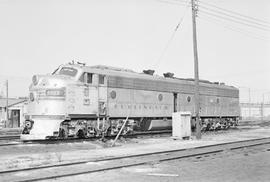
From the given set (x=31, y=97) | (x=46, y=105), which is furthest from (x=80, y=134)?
(x=31, y=97)

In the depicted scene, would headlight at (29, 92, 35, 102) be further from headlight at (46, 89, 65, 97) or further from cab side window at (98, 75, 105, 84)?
cab side window at (98, 75, 105, 84)

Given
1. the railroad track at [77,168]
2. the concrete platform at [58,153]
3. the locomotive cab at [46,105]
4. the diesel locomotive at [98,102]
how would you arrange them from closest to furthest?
the railroad track at [77,168]
the concrete platform at [58,153]
the locomotive cab at [46,105]
the diesel locomotive at [98,102]

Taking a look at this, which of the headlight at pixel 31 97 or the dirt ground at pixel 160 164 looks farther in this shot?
the headlight at pixel 31 97

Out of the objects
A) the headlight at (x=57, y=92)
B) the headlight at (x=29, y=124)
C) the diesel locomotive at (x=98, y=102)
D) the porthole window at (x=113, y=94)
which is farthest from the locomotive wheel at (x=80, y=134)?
the porthole window at (x=113, y=94)

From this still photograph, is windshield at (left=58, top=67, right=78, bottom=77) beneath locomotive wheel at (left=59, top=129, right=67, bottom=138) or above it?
above

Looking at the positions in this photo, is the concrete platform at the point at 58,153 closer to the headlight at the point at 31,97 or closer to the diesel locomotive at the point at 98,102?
the diesel locomotive at the point at 98,102

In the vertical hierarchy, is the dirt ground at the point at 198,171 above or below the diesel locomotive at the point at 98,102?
below

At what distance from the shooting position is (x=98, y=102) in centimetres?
2053

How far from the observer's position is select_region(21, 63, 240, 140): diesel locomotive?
18625mm

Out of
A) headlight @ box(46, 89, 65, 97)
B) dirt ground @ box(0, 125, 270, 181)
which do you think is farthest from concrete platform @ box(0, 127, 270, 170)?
headlight @ box(46, 89, 65, 97)

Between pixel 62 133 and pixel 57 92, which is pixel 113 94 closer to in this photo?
pixel 57 92

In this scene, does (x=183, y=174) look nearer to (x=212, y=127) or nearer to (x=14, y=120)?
(x=212, y=127)

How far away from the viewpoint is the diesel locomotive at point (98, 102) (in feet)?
61.1

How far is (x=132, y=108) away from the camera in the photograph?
2289cm
